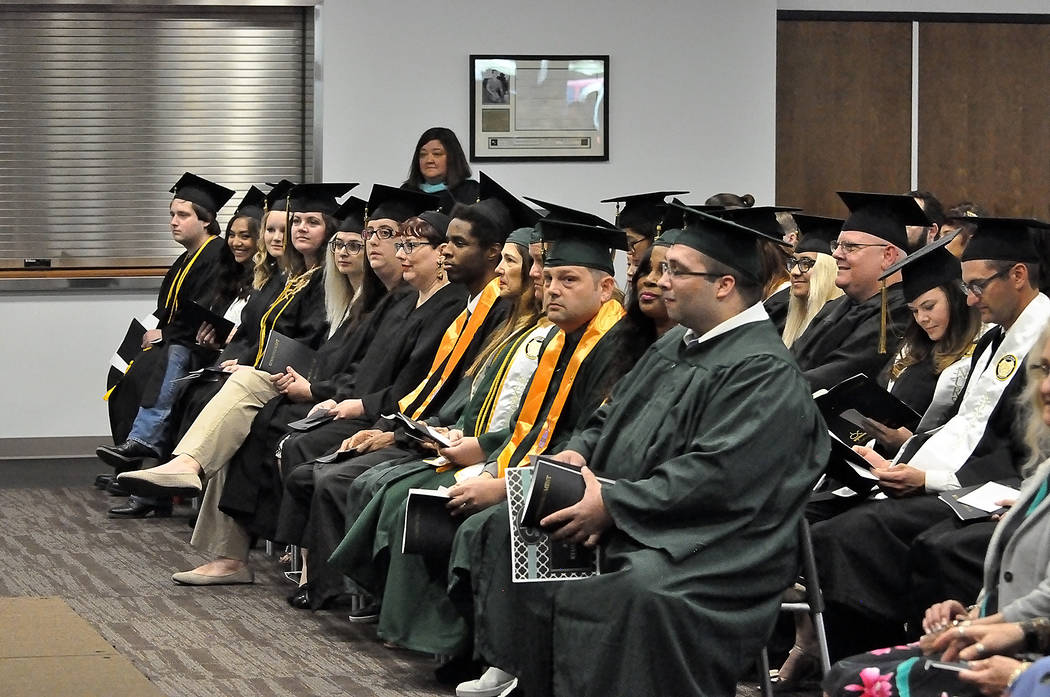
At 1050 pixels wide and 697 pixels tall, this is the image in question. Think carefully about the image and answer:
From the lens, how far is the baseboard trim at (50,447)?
400 inches

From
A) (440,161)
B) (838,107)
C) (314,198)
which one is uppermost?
(838,107)

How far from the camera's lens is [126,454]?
8.04m

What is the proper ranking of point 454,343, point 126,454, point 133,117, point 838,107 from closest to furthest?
point 454,343
point 126,454
point 133,117
point 838,107

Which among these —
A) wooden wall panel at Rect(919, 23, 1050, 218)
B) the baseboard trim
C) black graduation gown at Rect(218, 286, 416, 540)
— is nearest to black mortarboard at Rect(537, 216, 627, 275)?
black graduation gown at Rect(218, 286, 416, 540)

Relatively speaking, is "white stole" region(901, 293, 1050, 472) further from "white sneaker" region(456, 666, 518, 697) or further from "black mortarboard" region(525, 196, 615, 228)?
"white sneaker" region(456, 666, 518, 697)

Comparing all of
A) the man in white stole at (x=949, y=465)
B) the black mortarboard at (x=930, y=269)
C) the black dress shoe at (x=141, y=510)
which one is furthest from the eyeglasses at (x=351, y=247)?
the man in white stole at (x=949, y=465)

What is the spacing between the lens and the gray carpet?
5.00m

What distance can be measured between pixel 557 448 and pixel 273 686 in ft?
3.78

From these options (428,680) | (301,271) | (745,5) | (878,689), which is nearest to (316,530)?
(428,680)

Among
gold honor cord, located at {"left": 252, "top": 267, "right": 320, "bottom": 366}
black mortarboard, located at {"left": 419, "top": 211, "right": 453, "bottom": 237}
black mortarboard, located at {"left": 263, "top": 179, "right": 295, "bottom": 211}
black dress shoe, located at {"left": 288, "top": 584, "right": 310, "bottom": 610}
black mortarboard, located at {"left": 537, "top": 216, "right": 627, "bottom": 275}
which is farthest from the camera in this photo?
black mortarboard, located at {"left": 263, "top": 179, "right": 295, "bottom": 211}

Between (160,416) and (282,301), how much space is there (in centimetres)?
116

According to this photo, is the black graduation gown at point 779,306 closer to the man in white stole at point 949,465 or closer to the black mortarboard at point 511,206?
the black mortarboard at point 511,206

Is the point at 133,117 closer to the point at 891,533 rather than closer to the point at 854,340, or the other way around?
the point at 854,340

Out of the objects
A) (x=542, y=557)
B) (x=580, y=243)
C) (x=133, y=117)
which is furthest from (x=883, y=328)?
(x=133, y=117)
